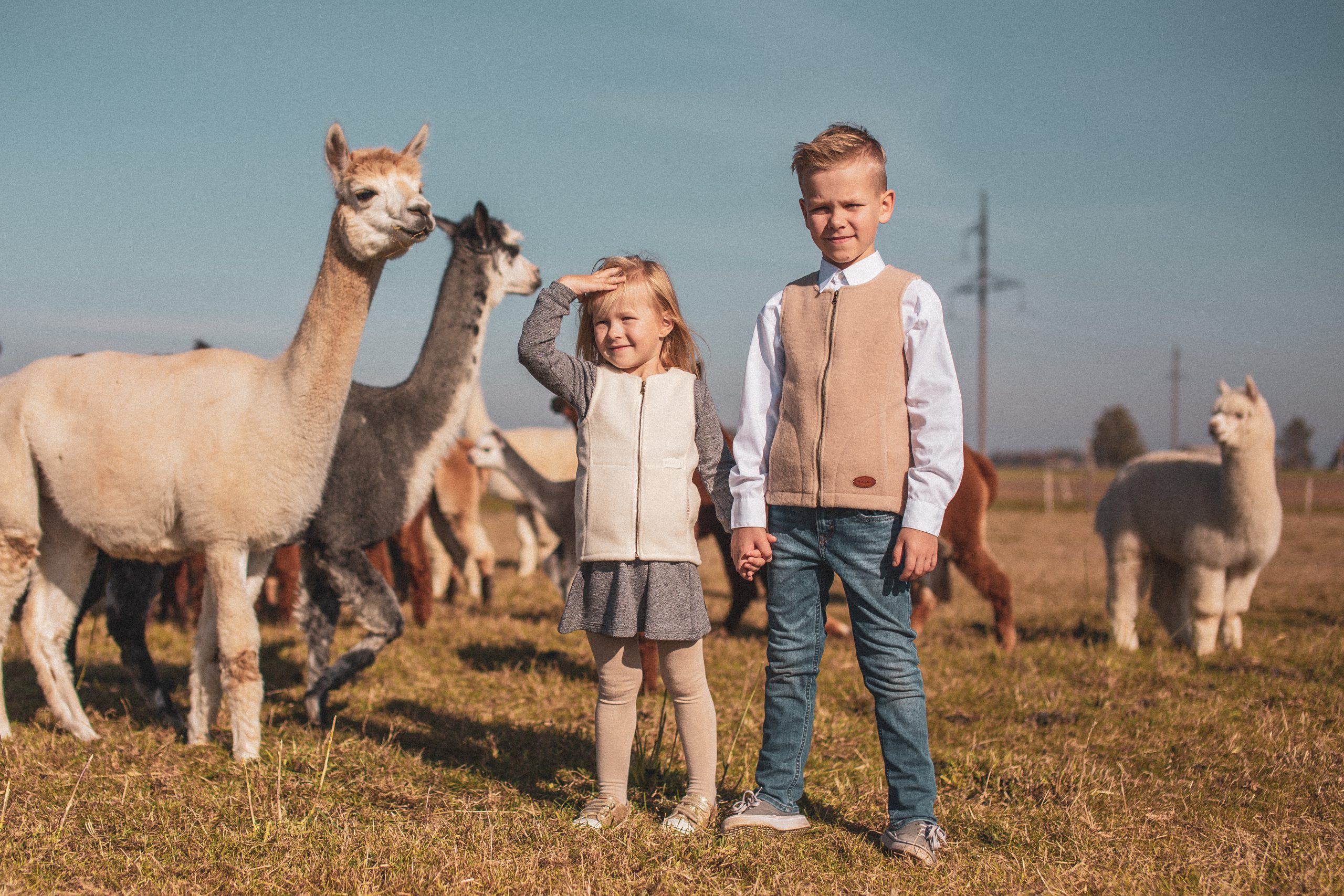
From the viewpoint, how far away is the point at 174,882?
2.55 metres

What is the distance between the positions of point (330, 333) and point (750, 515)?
6.57ft

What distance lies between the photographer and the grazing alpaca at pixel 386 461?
15.0 ft

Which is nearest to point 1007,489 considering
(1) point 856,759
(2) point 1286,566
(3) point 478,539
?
(2) point 1286,566

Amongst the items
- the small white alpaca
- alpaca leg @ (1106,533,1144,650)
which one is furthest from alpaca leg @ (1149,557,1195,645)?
alpaca leg @ (1106,533,1144,650)

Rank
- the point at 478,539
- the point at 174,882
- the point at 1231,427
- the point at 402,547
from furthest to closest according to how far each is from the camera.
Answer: the point at 478,539, the point at 402,547, the point at 1231,427, the point at 174,882

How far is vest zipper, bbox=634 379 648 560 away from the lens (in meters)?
2.86

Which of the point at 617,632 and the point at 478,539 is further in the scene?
the point at 478,539

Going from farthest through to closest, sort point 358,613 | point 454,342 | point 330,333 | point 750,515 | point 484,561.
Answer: point 484,561, point 454,342, point 358,613, point 330,333, point 750,515

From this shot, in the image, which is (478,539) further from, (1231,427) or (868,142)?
(868,142)

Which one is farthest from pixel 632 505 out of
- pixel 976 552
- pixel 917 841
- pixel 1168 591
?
pixel 1168 591

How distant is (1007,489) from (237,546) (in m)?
39.4

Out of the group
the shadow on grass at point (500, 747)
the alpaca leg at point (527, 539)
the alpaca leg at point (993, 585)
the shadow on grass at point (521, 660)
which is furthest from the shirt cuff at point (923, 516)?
the alpaca leg at point (527, 539)

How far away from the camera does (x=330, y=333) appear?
12.7 ft

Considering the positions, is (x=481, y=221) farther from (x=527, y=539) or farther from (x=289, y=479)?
(x=527, y=539)
